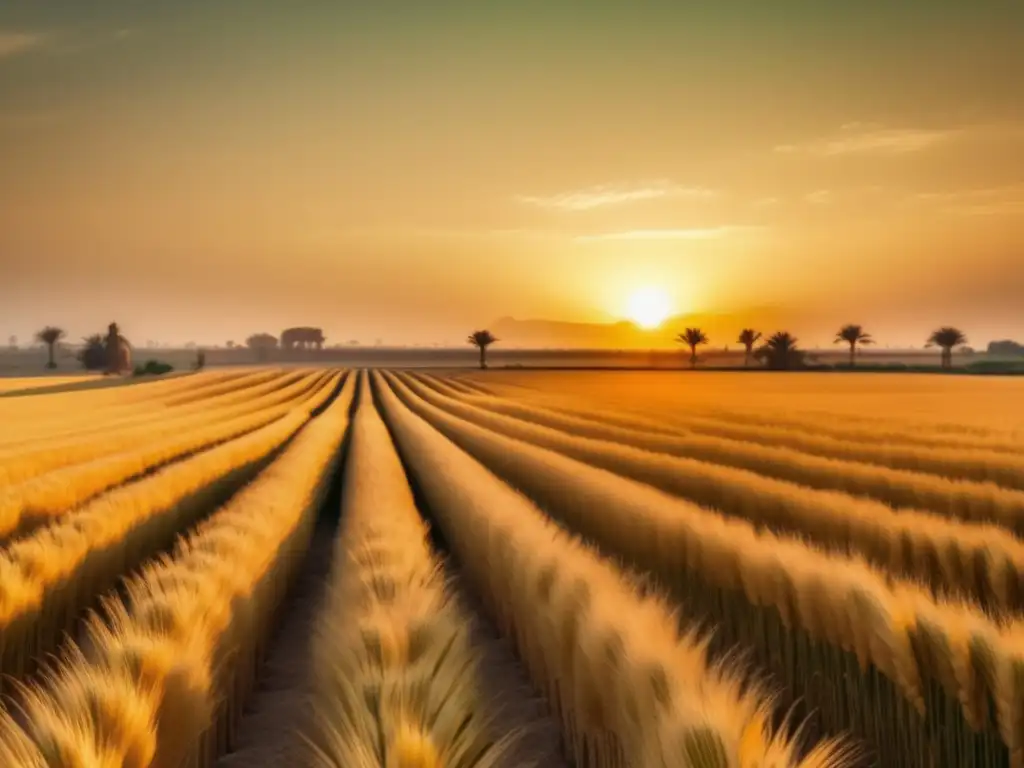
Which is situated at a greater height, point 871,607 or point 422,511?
point 871,607

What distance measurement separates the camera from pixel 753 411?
29.7 m

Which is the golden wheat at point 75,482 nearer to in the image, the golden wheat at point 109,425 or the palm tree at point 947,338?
the golden wheat at point 109,425

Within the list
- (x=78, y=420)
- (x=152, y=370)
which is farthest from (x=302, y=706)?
(x=152, y=370)

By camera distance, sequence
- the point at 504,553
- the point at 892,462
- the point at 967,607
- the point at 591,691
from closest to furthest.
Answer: the point at 591,691 → the point at 967,607 → the point at 504,553 → the point at 892,462

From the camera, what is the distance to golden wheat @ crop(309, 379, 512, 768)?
250cm

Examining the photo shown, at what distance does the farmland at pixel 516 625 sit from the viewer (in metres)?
2.79

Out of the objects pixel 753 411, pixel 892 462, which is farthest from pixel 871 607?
pixel 753 411

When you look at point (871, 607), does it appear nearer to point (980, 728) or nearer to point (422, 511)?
point (980, 728)

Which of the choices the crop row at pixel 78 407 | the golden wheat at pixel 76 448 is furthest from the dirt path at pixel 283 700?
the crop row at pixel 78 407

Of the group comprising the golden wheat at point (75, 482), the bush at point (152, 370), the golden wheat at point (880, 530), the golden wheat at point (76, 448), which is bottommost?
the bush at point (152, 370)

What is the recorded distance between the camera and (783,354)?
10288 cm

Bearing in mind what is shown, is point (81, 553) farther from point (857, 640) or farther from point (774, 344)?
point (774, 344)

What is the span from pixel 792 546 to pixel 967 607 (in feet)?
4.72

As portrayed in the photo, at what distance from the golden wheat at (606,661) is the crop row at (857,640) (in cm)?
35
